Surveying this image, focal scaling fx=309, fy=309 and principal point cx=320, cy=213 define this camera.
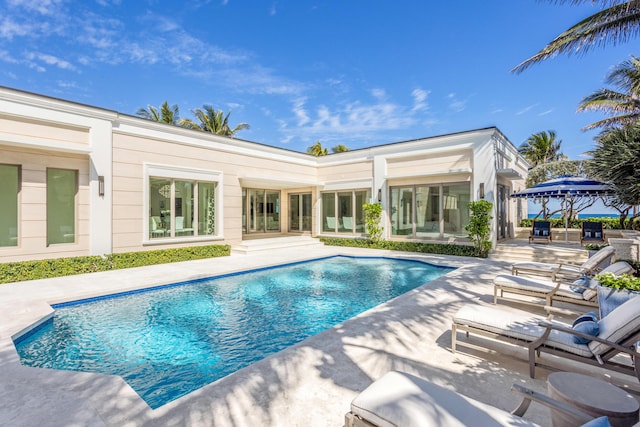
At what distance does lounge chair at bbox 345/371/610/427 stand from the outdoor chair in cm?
1527

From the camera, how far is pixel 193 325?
6.19 m

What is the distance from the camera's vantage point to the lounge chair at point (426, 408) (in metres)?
2.07

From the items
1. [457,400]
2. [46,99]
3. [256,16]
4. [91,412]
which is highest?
[256,16]

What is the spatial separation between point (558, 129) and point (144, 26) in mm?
39469

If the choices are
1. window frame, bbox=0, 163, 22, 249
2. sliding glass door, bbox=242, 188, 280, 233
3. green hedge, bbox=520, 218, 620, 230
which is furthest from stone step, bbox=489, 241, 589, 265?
window frame, bbox=0, 163, 22, 249

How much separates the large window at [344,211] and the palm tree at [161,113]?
20224 millimetres

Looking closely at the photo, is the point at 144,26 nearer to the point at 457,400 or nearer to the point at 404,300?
the point at 404,300

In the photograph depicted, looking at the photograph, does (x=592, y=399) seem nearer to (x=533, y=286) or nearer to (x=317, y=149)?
(x=533, y=286)

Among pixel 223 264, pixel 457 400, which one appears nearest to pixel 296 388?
pixel 457 400

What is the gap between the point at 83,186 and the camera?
10359 millimetres

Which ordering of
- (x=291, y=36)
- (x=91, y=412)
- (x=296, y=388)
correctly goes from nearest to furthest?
(x=91, y=412) < (x=296, y=388) < (x=291, y=36)

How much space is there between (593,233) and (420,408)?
1617 centimetres

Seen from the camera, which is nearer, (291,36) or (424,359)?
(424,359)

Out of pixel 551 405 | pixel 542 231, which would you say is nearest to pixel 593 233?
pixel 542 231
